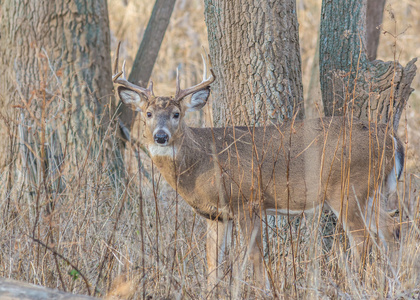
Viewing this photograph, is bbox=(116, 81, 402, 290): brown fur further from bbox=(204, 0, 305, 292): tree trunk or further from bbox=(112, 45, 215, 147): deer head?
bbox=(204, 0, 305, 292): tree trunk

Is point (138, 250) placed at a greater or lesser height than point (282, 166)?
lesser

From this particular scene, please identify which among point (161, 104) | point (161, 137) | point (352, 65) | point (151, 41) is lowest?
point (161, 137)

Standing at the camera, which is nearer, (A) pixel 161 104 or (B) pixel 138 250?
(B) pixel 138 250

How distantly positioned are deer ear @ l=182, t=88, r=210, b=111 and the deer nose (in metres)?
0.54

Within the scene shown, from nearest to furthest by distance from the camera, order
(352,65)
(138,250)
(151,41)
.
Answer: (138,250)
(352,65)
(151,41)

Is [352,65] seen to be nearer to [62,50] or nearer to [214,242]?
[214,242]

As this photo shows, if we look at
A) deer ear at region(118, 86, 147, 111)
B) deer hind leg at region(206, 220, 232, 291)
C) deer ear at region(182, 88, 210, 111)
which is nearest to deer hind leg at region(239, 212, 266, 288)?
deer hind leg at region(206, 220, 232, 291)

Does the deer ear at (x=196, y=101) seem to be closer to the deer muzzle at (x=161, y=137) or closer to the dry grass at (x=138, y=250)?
the deer muzzle at (x=161, y=137)

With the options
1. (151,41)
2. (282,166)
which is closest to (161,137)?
(282,166)

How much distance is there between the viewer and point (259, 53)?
184 inches

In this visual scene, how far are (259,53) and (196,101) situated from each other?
648 millimetres

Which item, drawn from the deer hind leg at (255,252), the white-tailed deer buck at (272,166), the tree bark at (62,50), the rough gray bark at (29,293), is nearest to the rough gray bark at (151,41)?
the tree bark at (62,50)

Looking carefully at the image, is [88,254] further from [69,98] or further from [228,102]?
[69,98]

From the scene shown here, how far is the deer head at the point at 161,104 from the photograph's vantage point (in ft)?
14.5
